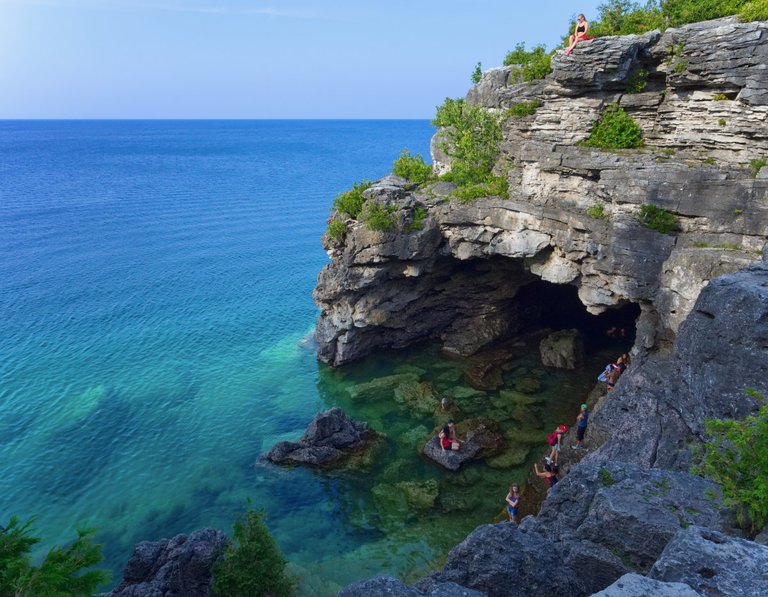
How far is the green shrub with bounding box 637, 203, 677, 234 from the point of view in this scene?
2208 cm

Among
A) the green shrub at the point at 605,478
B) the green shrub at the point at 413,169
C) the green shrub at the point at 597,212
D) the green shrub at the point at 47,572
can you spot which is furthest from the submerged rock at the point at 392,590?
the green shrub at the point at 413,169

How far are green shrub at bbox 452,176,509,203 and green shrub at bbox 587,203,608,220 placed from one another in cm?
518

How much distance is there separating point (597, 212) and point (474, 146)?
34.7ft

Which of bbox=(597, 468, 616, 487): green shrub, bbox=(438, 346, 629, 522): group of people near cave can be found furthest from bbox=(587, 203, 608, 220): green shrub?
bbox=(597, 468, 616, 487): green shrub

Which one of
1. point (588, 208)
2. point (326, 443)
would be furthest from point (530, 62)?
point (326, 443)

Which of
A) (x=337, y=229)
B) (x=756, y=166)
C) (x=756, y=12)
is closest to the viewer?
(x=756, y=166)

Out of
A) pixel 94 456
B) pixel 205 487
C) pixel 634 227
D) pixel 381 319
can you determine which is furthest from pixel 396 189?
pixel 94 456

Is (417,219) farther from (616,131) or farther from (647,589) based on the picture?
(647,589)

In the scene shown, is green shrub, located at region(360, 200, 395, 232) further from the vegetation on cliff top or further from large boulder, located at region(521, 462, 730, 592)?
large boulder, located at region(521, 462, 730, 592)

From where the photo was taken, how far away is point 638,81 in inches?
950

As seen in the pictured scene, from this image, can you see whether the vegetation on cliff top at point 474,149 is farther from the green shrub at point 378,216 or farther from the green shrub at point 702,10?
the green shrub at point 702,10

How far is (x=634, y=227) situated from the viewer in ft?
75.1

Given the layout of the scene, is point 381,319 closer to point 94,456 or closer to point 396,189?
point 396,189

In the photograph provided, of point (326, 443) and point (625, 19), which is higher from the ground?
point (625, 19)
